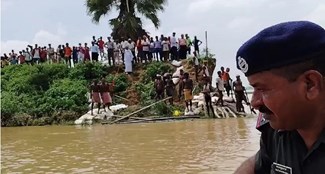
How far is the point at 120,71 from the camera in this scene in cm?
2156

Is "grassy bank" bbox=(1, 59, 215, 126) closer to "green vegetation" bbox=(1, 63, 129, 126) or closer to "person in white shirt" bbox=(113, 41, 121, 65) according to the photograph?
"green vegetation" bbox=(1, 63, 129, 126)

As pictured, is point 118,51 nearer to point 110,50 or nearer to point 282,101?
point 110,50

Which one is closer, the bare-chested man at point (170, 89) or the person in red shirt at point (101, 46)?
A: the bare-chested man at point (170, 89)

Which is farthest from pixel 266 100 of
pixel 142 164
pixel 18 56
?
pixel 18 56

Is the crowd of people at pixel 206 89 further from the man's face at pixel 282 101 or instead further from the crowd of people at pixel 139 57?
the man's face at pixel 282 101

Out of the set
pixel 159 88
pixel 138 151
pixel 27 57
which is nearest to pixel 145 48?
pixel 159 88

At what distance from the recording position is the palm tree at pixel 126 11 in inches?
924

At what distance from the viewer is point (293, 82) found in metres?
1.30

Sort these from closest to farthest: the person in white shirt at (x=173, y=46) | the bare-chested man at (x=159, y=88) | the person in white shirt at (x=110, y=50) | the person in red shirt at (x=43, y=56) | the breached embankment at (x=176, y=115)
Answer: the breached embankment at (x=176, y=115) < the bare-chested man at (x=159, y=88) < the person in white shirt at (x=173, y=46) < the person in white shirt at (x=110, y=50) < the person in red shirt at (x=43, y=56)

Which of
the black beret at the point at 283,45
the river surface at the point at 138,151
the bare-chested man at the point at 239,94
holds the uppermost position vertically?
the bare-chested man at the point at 239,94

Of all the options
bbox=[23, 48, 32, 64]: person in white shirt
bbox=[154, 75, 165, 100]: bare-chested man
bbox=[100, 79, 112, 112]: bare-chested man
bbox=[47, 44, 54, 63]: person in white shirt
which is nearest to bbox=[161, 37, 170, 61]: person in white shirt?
bbox=[154, 75, 165, 100]: bare-chested man

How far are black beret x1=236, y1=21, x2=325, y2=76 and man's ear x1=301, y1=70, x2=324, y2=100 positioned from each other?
0.13 ft

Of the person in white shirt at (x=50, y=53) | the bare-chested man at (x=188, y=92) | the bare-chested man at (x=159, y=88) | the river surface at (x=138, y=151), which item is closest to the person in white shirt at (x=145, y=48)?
the bare-chested man at (x=159, y=88)

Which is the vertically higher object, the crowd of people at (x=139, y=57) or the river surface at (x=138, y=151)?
the crowd of people at (x=139, y=57)
